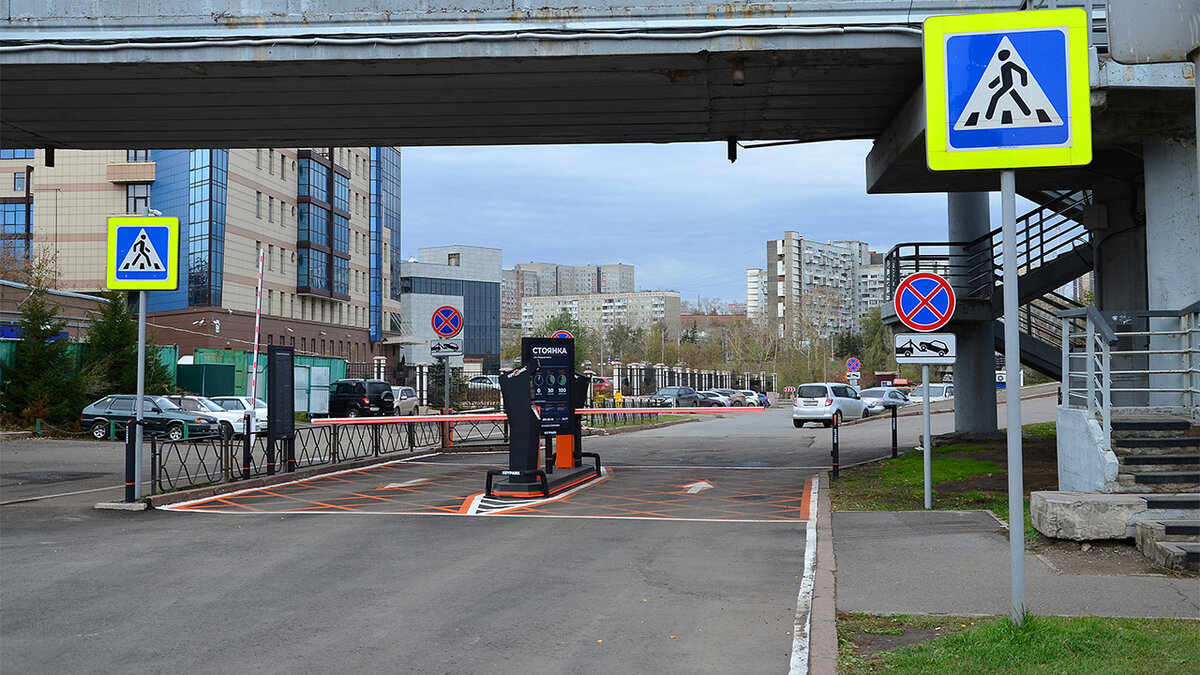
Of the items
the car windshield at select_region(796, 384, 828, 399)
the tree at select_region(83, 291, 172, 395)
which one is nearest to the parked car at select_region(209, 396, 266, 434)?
the tree at select_region(83, 291, 172, 395)

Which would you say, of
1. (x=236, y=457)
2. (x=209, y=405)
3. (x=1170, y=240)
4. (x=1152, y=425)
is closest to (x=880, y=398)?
(x=209, y=405)

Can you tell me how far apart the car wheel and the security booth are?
18084 mm

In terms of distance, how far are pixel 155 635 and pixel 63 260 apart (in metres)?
61.9

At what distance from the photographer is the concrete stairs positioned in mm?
9469

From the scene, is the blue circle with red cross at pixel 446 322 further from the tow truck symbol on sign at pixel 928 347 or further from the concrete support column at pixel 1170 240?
the concrete support column at pixel 1170 240

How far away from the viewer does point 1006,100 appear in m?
6.29

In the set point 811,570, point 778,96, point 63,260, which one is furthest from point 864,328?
point 811,570

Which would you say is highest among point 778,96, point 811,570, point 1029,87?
point 778,96

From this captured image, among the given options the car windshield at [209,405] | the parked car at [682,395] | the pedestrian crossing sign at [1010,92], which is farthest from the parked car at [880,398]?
the pedestrian crossing sign at [1010,92]

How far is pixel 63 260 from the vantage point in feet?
201

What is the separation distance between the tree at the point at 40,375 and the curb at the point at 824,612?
2728cm

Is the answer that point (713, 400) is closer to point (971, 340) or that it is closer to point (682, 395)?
point (682, 395)

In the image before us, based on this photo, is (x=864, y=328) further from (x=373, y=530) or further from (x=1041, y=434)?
(x=373, y=530)

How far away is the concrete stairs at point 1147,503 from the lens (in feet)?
31.1
